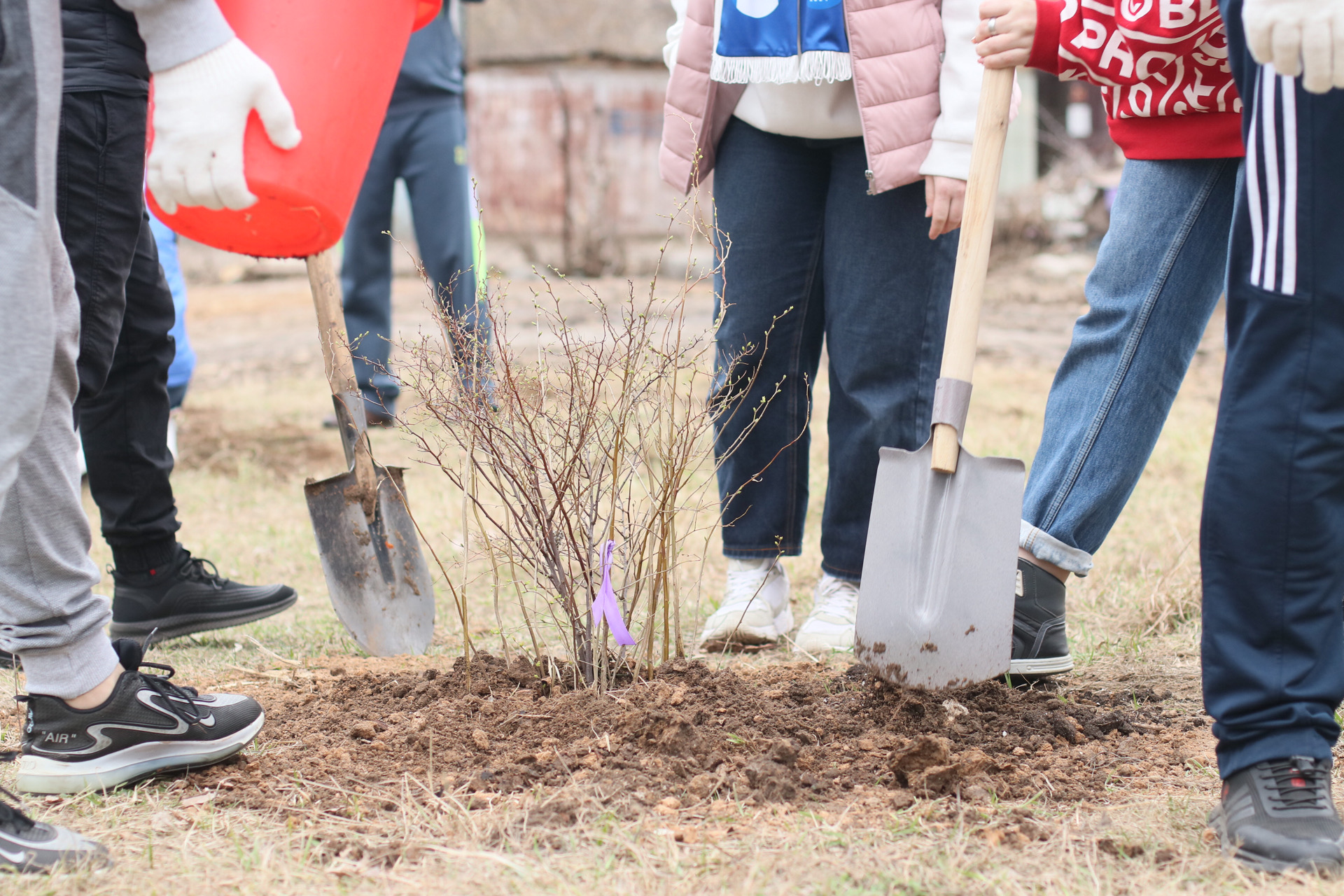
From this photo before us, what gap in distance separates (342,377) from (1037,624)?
1398mm

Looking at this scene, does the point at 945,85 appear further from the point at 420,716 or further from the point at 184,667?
the point at 184,667

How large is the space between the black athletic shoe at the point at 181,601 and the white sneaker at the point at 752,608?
1.03 meters

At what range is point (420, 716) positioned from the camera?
1966mm

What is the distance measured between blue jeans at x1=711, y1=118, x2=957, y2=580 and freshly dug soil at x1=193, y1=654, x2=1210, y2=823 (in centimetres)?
53

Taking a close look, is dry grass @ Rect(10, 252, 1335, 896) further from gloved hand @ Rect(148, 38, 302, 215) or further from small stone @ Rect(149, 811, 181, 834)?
gloved hand @ Rect(148, 38, 302, 215)

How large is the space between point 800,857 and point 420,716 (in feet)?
2.48

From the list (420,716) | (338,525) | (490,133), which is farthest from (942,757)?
(490,133)

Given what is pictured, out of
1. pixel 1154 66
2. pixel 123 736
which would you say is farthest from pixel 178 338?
pixel 1154 66

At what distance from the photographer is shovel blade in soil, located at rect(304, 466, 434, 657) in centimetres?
238

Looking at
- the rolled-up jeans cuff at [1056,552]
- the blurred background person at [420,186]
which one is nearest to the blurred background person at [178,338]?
the blurred background person at [420,186]

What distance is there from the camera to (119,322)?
1904 mm

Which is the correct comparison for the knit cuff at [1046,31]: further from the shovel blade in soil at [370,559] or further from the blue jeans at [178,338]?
the blue jeans at [178,338]

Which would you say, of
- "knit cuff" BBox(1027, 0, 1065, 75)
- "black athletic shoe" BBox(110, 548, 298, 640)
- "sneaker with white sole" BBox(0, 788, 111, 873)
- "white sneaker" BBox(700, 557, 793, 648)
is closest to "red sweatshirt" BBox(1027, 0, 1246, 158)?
"knit cuff" BBox(1027, 0, 1065, 75)

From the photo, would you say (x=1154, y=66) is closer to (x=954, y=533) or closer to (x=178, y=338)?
(x=954, y=533)
